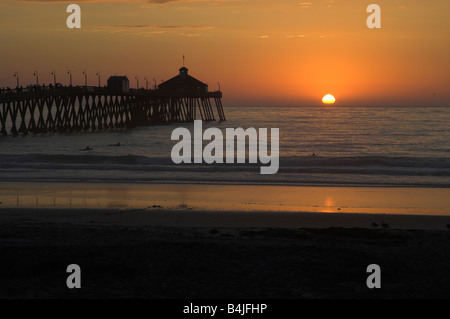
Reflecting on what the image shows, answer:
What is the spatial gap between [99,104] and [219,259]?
5383 centimetres

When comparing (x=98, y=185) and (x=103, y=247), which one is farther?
(x=98, y=185)

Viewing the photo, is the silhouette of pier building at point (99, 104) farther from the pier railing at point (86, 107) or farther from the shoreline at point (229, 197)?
the shoreline at point (229, 197)

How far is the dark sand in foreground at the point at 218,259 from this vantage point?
768 centimetres

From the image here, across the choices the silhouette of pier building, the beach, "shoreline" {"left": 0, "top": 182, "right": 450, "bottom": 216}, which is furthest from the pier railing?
the beach

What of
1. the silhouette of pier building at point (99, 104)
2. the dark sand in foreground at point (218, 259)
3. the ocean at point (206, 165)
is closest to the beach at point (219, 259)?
the dark sand in foreground at point (218, 259)

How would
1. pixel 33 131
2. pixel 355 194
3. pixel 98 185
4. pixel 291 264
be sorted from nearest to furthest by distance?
1. pixel 291 264
2. pixel 355 194
3. pixel 98 185
4. pixel 33 131

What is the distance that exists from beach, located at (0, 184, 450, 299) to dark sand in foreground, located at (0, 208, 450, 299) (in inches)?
0.5

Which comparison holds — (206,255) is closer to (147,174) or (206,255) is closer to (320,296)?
(320,296)

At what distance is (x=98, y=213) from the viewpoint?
1505 cm

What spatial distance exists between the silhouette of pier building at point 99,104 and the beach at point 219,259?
34.1 m

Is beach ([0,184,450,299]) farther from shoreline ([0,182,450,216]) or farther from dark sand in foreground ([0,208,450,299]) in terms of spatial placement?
shoreline ([0,182,450,216])

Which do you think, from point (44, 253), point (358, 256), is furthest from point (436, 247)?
point (44, 253)

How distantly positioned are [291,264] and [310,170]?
19900 mm

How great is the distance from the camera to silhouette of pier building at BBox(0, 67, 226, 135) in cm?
4887
